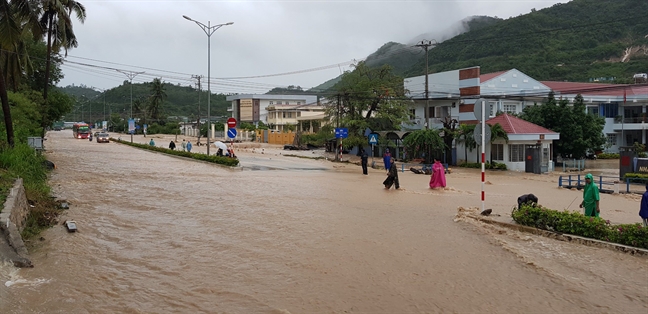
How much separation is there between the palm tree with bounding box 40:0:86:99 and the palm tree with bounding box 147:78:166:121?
7359 cm

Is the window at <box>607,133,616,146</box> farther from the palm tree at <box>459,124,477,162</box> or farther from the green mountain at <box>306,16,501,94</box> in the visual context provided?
the green mountain at <box>306,16,501,94</box>

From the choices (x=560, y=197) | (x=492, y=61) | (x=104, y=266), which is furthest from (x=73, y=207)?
(x=492, y=61)

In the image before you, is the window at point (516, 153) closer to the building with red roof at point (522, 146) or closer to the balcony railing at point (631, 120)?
the building with red roof at point (522, 146)

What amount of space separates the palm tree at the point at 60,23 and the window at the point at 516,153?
30.9 metres

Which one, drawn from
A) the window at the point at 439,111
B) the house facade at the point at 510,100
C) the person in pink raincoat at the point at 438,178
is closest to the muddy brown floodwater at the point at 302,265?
the person in pink raincoat at the point at 438,178

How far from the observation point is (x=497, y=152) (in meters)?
35.1

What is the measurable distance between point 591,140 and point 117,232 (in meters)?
36.1

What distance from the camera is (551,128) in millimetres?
38469

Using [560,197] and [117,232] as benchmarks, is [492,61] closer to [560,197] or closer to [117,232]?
[560,197]

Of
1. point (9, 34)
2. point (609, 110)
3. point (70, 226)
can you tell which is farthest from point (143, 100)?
point (70, 226)

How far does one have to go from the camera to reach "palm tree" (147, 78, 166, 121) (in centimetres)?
10719

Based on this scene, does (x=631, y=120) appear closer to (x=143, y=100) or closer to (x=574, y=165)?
(x=574, y=165)

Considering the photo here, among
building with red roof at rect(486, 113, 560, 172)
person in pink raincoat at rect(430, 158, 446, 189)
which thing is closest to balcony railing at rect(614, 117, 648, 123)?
building with red roof at rect(486, 113, 560, 172)

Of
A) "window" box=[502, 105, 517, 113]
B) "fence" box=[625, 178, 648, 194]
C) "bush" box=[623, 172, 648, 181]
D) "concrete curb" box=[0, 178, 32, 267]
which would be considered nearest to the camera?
"concrete curb" box=[0, 178, 32, 267]
